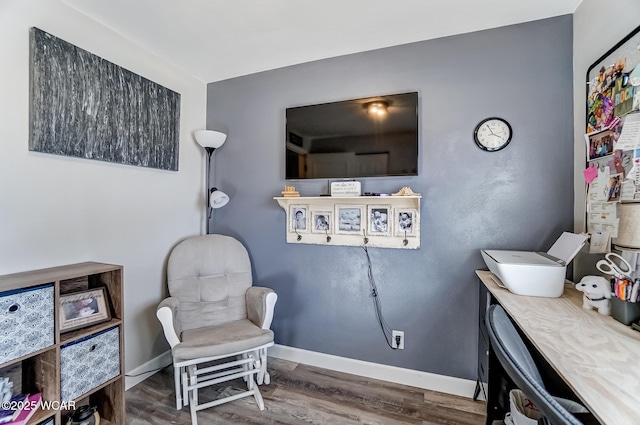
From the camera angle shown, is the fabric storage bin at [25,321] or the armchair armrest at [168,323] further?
the armchair armrest at [168,323]

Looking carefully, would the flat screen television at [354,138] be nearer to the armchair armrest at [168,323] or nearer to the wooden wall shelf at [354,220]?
the wooden wall shelf at [354,220]

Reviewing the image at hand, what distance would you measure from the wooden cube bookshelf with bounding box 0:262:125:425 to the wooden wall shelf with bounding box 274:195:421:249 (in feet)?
3.92

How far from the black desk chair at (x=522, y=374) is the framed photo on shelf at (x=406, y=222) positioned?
3.32 feet

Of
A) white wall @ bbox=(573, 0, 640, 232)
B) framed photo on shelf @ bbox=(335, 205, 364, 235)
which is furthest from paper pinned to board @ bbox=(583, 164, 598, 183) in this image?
framed photo on shelf @ bbox=(335, 205, 364, 235)

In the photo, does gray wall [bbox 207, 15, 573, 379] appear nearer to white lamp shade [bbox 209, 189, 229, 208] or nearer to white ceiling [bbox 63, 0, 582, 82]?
white ceiling [bbox 63, 0, 582, 82]

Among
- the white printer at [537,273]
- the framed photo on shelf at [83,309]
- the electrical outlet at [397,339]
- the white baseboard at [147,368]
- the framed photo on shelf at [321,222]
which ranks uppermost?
the framed photo on shelf at [321,222]

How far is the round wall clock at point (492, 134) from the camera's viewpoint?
68.9 inches

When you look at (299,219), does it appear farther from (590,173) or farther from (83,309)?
(590,173)

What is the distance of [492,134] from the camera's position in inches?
69.8

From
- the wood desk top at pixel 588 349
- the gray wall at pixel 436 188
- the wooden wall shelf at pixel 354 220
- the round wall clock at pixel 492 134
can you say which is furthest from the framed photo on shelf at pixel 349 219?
the wood desk top at pixel 588 349

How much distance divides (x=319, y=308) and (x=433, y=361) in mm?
890

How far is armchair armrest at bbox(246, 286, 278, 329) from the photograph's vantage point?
1.86 meters

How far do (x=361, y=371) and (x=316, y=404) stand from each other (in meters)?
0.45

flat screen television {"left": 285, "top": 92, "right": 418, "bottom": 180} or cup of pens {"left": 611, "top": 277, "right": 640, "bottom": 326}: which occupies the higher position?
flat screen television {"left": 285, "top": 92, "right": 418, "bottom": 180}
